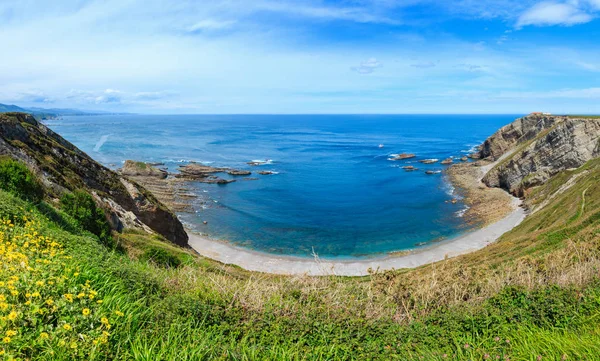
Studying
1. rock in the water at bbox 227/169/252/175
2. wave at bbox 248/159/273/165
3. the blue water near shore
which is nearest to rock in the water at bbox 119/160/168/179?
the blue water near shore

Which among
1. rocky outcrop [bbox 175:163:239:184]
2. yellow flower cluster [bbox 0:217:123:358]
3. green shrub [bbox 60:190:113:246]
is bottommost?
rocky outcrop [bbox 175:163:239:184]

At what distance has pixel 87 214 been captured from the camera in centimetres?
1967

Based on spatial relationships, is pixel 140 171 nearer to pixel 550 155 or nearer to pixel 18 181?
pixel 18 181

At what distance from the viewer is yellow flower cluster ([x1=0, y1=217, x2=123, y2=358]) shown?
16.8ft

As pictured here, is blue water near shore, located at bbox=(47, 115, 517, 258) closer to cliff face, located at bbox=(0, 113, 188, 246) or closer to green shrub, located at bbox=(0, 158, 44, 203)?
cliff face, located at bbox=(0, 113, 188, 246)

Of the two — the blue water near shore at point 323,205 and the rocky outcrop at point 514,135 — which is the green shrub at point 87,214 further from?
the rocky outcrop at point 514,135

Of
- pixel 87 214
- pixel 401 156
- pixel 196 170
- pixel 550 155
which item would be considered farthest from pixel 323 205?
pixel 401 156

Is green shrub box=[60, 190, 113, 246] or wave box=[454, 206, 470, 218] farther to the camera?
wave box=[454, 206, 470, 218]

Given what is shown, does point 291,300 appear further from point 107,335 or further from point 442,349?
point 107,335

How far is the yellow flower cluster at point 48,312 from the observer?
513cm

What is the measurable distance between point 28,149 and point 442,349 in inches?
1250

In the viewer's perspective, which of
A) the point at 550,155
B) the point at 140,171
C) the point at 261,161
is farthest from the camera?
the point at 261,161

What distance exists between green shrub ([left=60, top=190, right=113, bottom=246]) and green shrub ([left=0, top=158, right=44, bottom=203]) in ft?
6.92

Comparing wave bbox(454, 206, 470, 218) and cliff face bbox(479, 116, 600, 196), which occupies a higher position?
cliff face bbox(479, 116, 600, 196)
